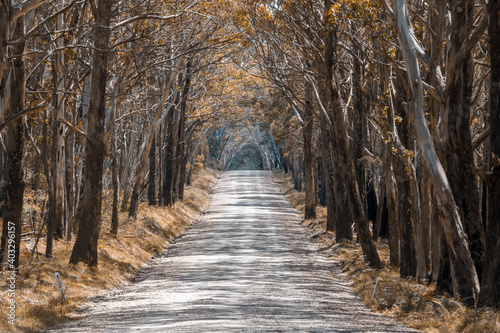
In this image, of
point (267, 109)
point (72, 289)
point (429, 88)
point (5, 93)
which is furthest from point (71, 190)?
point (267, 109)

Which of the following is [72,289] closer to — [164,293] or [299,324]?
[164,293]

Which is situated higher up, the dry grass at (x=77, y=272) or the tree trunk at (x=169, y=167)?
the tree trunk at (x=169, y=167)

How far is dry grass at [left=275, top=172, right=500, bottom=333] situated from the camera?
28.7 ft

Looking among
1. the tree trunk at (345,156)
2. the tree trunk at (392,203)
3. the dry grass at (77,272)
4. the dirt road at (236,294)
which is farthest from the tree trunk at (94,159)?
the tree trunk at (392,203)

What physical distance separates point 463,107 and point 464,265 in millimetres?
2507

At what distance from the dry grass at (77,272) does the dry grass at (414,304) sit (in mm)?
5444

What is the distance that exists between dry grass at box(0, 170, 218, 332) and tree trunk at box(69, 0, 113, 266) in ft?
1.69

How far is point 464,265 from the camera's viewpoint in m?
9.98

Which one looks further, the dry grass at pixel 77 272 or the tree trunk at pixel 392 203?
the tree trunk at pixel 392 203

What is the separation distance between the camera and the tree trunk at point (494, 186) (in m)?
8.78

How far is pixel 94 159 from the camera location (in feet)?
49.1

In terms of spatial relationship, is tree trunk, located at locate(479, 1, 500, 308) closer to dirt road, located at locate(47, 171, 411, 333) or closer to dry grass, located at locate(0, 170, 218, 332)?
dirt road, located at locate(47, 171, 411, 333)

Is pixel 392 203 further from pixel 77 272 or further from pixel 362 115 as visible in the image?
pixel 77 272

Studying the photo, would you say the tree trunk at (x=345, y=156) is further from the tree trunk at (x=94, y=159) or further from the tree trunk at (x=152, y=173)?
the tree trunk at (x=152, y=173)
